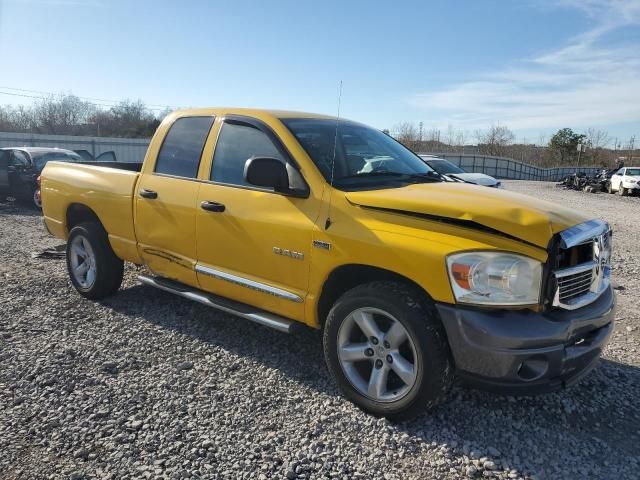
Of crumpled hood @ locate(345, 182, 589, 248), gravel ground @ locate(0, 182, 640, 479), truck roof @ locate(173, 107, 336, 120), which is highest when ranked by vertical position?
truck roof @ locate(173, 107, 336, 120)

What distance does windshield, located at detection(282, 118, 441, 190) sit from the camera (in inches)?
141

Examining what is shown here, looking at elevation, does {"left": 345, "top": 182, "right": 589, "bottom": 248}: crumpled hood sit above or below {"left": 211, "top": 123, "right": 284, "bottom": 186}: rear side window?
below

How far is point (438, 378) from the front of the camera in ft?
9.48

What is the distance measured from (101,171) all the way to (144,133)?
37.0 m

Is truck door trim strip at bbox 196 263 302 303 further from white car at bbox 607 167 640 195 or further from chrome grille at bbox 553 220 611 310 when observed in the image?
white car at bbox 607 167 640 195

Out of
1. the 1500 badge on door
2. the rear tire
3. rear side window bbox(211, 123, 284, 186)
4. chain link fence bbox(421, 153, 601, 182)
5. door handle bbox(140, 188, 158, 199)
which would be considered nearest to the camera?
the 1500 badge on door

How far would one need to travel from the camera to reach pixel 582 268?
2990mm

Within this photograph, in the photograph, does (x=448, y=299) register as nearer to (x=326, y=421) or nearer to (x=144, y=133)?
(x=326, y=421)

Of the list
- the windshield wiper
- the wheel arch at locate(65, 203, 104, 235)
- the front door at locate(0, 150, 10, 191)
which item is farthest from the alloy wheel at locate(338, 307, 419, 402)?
the front door at locate(0, 150, 10, 191)

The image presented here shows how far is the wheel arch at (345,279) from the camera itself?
3.14 metres

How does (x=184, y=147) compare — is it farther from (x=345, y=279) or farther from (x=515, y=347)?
(x=515, y=347)

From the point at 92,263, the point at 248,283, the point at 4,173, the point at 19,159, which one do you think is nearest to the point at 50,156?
the point at 19,159

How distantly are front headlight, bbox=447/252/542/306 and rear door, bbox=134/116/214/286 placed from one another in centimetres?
232

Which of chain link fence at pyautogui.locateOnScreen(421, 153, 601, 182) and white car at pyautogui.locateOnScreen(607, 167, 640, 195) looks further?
chain link fence at pyautogui.locateOnScreen(421, 153, 601, 182)
